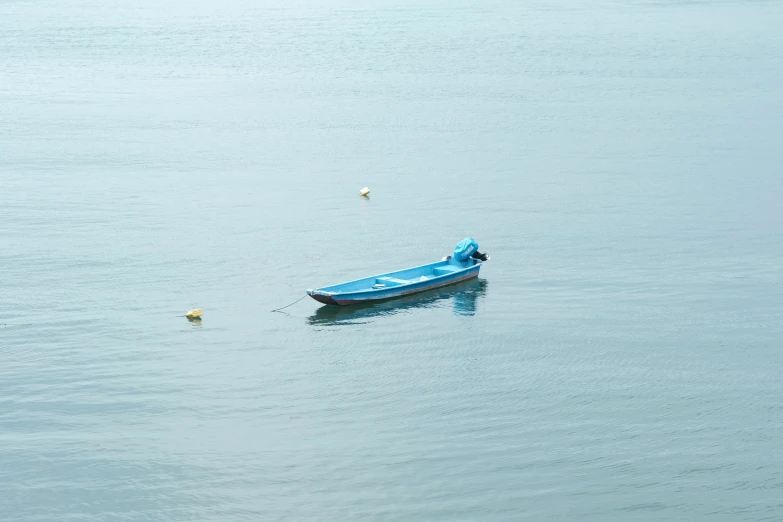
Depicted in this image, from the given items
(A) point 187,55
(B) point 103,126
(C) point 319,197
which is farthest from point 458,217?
(A) point 187,55

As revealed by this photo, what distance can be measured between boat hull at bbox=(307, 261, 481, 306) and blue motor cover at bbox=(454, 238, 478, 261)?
0.40 meters

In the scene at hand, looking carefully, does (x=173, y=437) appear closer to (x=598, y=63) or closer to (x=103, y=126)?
(x=103, y=126)

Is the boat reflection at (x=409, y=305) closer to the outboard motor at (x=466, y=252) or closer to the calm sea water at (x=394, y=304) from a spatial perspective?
the calm sea water at (x=394, y=304)

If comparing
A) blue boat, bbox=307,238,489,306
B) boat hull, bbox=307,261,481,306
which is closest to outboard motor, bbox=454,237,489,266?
blue boat, bbox=307,238,489,306

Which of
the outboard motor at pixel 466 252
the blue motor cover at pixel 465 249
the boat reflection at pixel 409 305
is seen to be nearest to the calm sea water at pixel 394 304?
the boat reflection at pixel 409 305

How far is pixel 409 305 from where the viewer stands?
110 feet

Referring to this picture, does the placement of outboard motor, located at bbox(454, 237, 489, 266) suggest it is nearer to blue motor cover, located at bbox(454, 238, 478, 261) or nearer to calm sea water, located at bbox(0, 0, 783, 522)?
blue motor cover, located at bbox(454, 238, 478, 261)

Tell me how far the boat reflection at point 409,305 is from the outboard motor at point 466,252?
0.77 meters

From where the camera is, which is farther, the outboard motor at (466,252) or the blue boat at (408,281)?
the outboard motor at (466,252)

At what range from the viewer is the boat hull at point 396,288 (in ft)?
107

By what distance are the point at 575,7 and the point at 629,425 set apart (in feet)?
349

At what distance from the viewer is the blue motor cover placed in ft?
116

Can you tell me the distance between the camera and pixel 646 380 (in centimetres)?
2783

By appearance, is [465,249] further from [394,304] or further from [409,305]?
[394,304]
